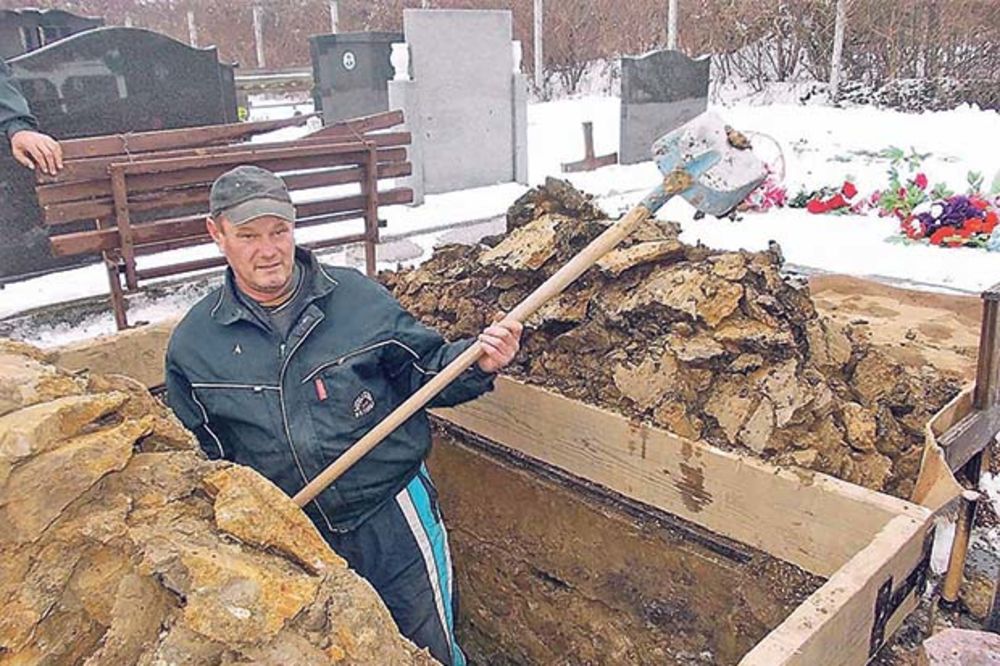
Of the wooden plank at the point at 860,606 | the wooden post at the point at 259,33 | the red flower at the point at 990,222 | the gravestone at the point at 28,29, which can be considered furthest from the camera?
the wooden post at the point at 259,33

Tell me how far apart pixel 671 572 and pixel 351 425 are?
1.09m

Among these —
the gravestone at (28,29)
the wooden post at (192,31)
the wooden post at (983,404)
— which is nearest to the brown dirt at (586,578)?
the wooden post at (983,404)

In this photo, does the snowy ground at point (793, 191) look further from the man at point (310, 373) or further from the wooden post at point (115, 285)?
the man at point (310, 373)

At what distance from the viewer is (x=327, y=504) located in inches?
90.9

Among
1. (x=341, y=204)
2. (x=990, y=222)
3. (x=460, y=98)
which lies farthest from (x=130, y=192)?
(x=990, y=222)

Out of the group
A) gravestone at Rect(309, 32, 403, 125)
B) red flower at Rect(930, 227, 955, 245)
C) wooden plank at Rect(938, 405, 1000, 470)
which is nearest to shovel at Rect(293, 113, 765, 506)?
wooden plank at Rect(938, 405, 1000, 470)

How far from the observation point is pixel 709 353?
2574mm

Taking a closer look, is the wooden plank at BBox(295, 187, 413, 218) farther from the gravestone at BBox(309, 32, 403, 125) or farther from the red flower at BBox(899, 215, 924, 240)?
the gravestone at BBox(309, 32, 403, 125)

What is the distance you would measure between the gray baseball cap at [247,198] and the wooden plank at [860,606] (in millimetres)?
→ 1479

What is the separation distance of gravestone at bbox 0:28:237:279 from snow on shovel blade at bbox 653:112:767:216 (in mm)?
5417

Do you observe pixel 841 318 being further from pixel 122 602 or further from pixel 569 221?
pixel 122 602

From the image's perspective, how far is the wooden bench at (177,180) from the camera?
15.8 ft

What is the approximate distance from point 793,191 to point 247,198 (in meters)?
7.99

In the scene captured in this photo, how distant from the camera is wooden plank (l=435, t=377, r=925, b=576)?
2158 mm
